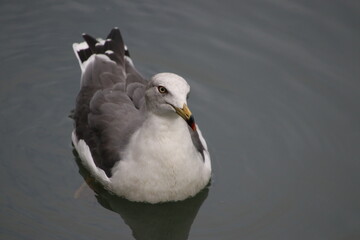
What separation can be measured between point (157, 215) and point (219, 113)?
7.92 ft

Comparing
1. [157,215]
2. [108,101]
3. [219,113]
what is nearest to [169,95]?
[108,101]

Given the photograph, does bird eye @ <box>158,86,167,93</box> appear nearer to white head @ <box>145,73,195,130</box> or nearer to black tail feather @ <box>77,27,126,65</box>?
white head @ <box>145,73,195,130</box>

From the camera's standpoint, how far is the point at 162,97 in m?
8.73

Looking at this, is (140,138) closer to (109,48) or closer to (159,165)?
(159,165)

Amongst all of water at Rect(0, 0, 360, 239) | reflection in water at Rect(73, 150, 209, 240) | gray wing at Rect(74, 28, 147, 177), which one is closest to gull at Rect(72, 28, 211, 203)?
gray wing at Rect(74, 28, 147, 177)

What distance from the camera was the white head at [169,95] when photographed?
8508 millimetres

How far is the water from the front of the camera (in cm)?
966

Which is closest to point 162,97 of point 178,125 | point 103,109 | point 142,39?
point 178,125

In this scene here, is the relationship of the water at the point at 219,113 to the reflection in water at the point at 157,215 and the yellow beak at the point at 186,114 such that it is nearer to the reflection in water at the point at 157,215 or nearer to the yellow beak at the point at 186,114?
the reflection in water at the point at 157,215

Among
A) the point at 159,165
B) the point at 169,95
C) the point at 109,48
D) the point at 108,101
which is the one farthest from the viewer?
the point at 109,48

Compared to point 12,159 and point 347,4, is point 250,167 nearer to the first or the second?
point 12,159

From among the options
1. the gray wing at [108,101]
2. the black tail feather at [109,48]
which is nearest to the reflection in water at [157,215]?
the gray wing at [108,101]

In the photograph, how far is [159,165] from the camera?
9273 millimetres

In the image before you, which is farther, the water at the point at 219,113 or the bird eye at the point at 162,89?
the water at the point at 219,113
